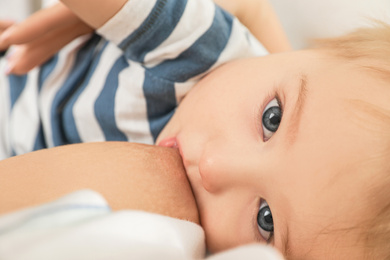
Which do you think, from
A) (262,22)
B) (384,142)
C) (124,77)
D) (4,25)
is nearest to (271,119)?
(384,142)

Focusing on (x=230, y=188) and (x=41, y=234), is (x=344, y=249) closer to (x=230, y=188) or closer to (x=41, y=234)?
(x=230, y=188)

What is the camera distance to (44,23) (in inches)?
30.0

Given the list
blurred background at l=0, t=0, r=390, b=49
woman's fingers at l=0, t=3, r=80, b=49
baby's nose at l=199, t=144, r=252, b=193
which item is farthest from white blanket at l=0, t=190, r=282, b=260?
blurred background at l=0, t=0, r=390, b=49

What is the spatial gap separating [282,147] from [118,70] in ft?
1.19

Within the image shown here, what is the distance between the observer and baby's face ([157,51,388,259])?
47 cm

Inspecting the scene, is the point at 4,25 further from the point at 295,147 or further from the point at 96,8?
the point at 295,147

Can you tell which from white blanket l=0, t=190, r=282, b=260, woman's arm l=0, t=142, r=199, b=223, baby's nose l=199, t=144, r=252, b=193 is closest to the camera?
white blanket l=0, t=190, r=282, b=260

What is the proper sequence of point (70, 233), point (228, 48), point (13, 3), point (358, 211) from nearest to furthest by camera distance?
point (70, 233) → point (358, 211) → point (228, 48) → point (13, 3)

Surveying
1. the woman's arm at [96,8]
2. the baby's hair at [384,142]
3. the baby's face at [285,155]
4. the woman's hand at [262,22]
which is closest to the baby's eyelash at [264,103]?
the baby's face at [285,155]

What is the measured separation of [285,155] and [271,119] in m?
0.07

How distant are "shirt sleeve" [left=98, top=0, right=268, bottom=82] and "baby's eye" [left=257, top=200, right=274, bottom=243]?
0.86 ft

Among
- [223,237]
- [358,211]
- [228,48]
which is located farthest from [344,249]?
[228,48]

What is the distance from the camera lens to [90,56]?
821mm

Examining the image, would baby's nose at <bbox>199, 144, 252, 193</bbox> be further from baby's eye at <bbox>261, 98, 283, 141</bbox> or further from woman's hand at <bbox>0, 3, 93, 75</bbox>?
woman's hand at <bbox>0, 3, 93, 75</bbox>
